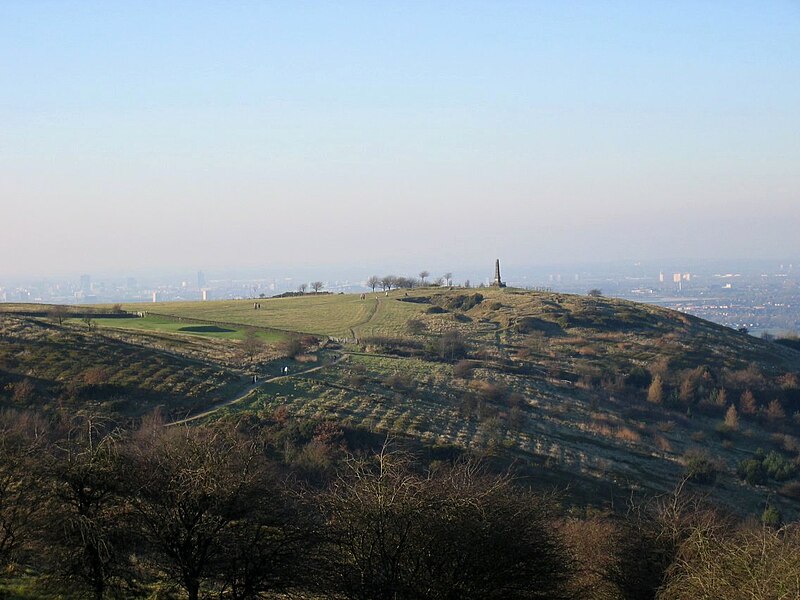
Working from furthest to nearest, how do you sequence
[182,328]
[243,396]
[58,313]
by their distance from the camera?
[182,328], [58,313], [243,396]

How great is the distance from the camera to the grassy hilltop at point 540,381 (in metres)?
37.7

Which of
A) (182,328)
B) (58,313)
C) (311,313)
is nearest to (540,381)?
(182,328)

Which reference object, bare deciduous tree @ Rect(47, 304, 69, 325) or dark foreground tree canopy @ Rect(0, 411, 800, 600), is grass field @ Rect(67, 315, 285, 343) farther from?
dark foreground tree canopy @ Rect(0, 411, 800, 600)

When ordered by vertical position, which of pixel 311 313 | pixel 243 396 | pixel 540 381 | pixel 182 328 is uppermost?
pixel 311 313

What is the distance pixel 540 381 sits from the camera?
5231 centimetres

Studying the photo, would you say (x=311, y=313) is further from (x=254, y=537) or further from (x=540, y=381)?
(x=254, y=537)

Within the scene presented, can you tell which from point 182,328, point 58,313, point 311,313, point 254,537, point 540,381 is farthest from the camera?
point 311,313

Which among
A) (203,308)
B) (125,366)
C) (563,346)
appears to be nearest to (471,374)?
(563,346)

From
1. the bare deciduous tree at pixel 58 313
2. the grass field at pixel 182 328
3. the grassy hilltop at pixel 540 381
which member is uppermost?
the bare deciduous tree at pixel 58 313

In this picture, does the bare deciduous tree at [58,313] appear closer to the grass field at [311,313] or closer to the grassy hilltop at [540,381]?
the grassy hilltop at [540,381]

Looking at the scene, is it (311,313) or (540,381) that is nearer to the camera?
(540,381)

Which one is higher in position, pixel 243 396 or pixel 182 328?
pixel 182 328

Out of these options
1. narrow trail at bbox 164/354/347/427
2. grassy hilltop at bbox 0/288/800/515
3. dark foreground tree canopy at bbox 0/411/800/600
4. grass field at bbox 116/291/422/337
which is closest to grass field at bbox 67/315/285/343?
grassy hilltop at bbox 0/288/800/515

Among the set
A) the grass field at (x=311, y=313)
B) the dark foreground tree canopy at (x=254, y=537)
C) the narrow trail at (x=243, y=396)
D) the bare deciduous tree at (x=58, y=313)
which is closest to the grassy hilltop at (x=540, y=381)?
the grass field at (x=311, y=313)
